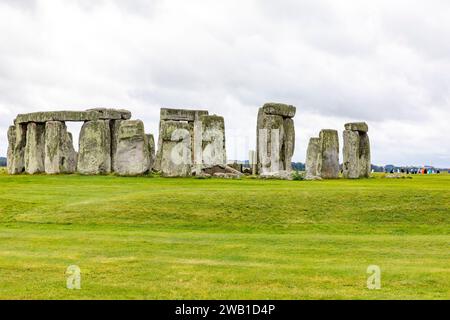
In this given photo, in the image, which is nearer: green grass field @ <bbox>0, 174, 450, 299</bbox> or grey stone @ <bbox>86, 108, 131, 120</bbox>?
green grass field @ <bbox>0, 174, 450, 299</bbox>

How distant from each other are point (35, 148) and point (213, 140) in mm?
9150

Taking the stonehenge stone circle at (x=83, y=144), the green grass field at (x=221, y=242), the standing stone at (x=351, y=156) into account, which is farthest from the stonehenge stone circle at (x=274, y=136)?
the green grass field at (x=221, y=242)

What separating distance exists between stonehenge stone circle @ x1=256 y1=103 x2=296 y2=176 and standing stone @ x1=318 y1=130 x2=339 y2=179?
5.13 feet

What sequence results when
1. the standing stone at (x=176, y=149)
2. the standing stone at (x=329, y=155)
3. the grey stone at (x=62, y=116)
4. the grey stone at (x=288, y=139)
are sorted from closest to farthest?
the standing stone at (x=176, y=149) < the grey stone at (x=62, y=116) < the standing stone at (x=329, y=155) < the grey stone at (x=288, y=139)

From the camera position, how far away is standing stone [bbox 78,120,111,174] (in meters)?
31.4

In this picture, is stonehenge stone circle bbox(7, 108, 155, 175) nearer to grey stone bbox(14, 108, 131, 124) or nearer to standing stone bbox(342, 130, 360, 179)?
grey stone bbox(14, 108, 131, 124)

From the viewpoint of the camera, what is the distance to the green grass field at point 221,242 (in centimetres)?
970

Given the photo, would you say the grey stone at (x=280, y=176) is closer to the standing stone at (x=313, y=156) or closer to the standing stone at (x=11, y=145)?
the standing stone at (x=313, y=156)

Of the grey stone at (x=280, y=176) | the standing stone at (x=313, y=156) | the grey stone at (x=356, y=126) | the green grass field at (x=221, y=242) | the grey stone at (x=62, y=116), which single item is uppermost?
the grey stone at (x=62, y=116)

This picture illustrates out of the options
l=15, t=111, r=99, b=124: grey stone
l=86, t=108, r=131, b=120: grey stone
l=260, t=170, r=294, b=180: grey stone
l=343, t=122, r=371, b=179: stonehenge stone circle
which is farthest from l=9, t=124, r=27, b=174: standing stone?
l=343, t=122, r=371, b=179: stonehenge stone circle

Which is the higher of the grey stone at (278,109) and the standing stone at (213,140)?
the grey stone at (278,109)

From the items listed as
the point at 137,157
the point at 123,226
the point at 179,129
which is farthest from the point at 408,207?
the point at 137,157

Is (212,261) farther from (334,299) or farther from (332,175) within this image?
(332,175)

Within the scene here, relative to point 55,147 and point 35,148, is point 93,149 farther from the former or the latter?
point 35,148
